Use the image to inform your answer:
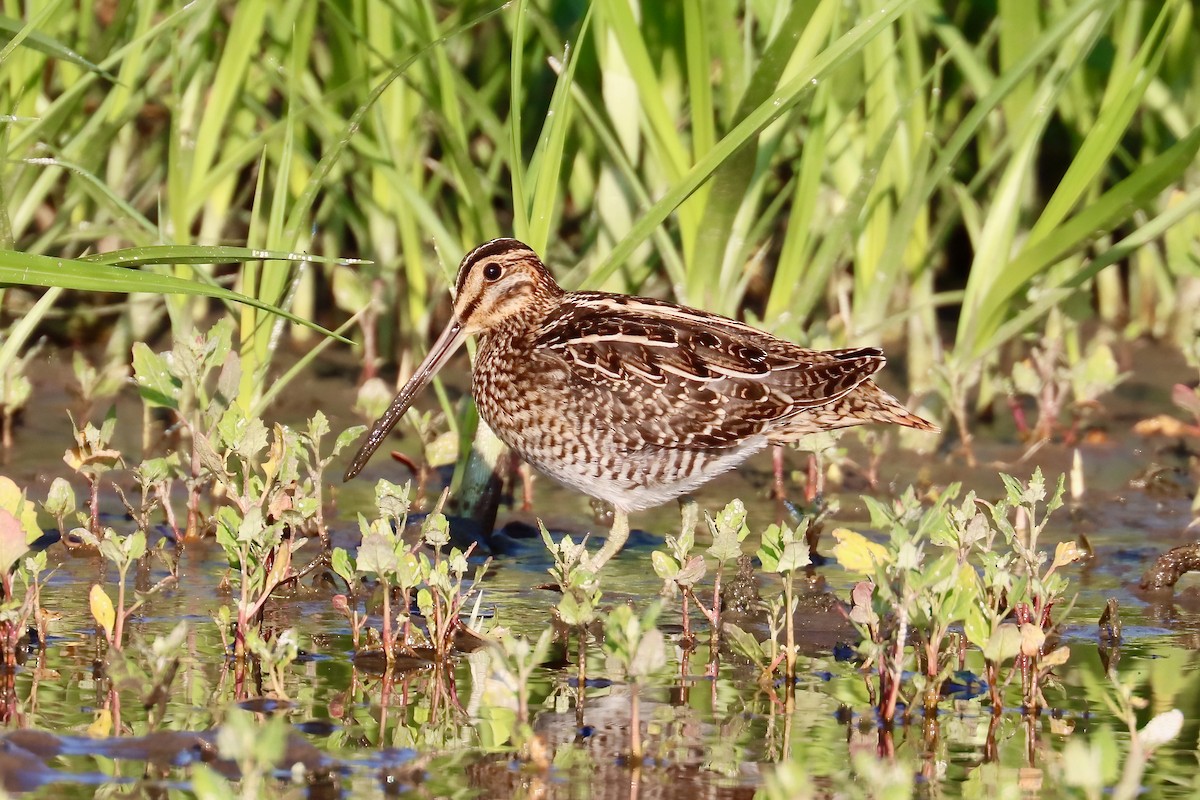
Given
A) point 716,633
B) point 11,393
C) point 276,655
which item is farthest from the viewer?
point 11,393

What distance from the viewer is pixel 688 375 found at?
17.8 ft

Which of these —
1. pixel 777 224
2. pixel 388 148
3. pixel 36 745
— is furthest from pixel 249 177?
pixel 36 745

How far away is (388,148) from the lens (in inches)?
261

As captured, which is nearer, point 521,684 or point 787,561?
point 521,684

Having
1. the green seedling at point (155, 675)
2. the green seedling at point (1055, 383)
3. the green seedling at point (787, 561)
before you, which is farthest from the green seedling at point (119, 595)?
the green seedling at point (1055, 383)

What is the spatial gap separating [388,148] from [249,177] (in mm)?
2013

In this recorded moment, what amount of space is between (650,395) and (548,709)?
5.00 feet

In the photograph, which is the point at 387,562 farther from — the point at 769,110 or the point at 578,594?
the point at 769,110

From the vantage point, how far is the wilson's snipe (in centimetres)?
543

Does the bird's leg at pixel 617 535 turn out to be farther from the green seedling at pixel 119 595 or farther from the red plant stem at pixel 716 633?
the green seedling at pixel 119 595

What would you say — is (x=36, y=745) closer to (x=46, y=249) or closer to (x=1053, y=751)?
(x=1053, y=751)

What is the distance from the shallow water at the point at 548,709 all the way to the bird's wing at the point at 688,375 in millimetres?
520

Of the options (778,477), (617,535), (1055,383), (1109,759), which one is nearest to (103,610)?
(617,535)

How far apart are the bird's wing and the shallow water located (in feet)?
1.71
